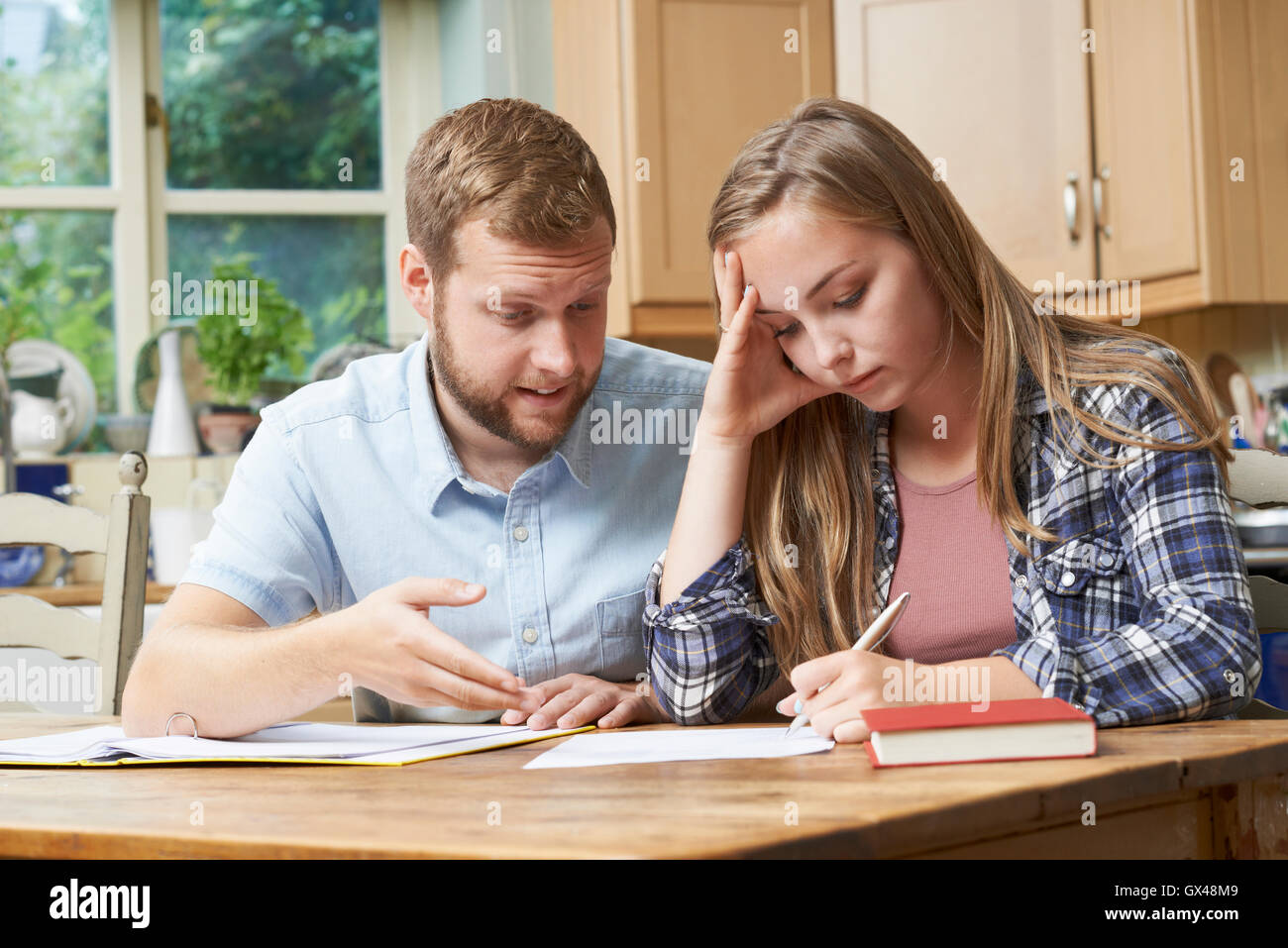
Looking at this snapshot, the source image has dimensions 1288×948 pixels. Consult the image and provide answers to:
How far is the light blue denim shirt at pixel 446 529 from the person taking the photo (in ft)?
4.24

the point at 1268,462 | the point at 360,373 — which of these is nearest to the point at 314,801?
the point at 360,373

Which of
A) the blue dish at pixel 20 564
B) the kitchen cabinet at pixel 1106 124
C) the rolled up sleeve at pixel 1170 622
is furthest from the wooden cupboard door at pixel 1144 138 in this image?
the blue dish at pixel 20 564

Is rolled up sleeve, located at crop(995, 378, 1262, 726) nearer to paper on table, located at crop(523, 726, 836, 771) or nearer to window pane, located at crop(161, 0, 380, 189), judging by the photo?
paper on table, located at crop(523, 726, 836, 771)

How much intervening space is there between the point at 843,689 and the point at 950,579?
0.35m

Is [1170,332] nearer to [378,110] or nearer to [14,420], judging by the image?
[378,110]

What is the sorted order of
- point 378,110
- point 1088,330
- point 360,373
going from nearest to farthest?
point 1088,330 → point 360,373 → point 378,110

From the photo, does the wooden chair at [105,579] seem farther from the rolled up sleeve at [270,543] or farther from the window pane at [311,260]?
the window pane at [311,260]

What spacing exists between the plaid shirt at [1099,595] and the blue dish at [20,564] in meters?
1.79

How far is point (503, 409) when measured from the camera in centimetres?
128

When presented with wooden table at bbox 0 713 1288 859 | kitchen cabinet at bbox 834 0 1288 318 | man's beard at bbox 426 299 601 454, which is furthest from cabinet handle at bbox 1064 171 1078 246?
wooden table at bbox 0 713 1288 859

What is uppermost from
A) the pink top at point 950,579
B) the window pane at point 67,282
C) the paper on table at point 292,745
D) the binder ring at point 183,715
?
the window pane at point 67,282

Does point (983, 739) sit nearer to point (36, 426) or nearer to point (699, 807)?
point (699, 807)
